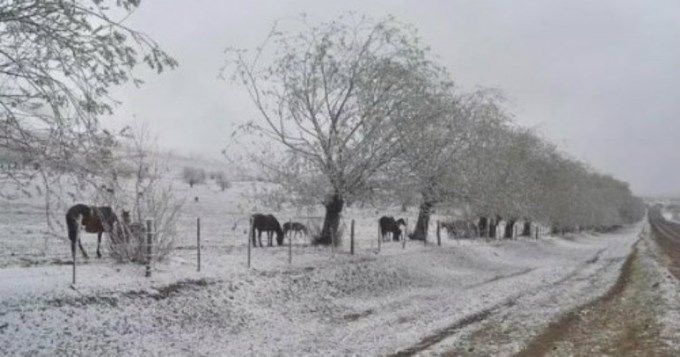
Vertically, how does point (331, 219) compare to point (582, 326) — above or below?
above

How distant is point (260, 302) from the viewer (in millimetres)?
16734

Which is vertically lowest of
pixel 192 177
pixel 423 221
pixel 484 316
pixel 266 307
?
pixel 484 316

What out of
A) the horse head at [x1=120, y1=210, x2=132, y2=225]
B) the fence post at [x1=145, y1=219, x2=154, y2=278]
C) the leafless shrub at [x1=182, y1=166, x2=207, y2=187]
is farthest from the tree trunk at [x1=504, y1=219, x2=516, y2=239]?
the fence post at [x1=145, y1=219, x2=154, y2=278]

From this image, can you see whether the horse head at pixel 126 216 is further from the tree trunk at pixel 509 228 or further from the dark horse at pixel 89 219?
the tree trunk at pixel 509 228

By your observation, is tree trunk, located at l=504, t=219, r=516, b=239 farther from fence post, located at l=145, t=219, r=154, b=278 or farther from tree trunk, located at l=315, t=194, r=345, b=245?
fence post, located at l=145, t=219, r=154, b=278

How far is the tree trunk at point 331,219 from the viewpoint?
27.2 m

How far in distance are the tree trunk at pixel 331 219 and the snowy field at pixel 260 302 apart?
123 centimetres

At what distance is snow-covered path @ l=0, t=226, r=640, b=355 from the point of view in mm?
12266

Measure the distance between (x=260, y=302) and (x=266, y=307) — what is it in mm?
240

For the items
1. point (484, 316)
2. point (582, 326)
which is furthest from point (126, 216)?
point (582, 326)

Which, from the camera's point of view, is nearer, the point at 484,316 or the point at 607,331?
the point at 607,331

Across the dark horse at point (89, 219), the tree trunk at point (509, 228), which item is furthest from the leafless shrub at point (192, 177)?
the dark horse at point (89, 219)

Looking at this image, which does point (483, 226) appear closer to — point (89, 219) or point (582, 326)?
point (582, 326)

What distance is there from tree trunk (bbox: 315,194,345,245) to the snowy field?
1.23 metres
